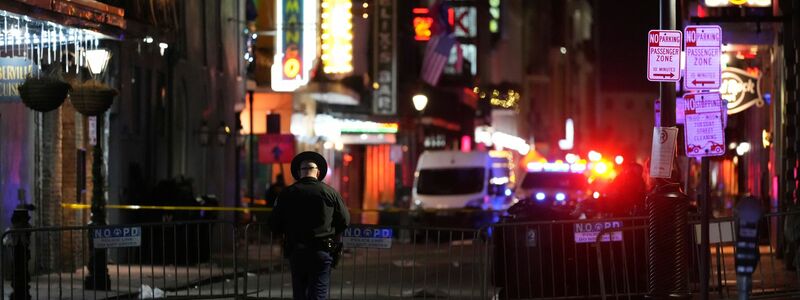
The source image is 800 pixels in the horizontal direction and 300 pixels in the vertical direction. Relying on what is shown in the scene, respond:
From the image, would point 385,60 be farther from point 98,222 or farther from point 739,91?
point 98,222

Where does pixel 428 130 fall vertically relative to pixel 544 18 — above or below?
below

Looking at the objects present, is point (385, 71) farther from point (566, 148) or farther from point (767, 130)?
point (566, 148)

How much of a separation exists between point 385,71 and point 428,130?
1331cm

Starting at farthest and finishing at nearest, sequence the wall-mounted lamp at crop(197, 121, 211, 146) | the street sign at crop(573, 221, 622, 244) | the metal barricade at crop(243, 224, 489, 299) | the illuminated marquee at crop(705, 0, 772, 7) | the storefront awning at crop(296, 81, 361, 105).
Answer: the storefront awning at crop(296, 81, 361, 105)
the wall-mounted lamp at crop(197, 121, 211, 146)
the illuminated marquee at crop(705, 0, 772, 7)
the metal barricade at crop(243, 224, 489, 299)
the street sign at crop(573, 221, 622, 244)

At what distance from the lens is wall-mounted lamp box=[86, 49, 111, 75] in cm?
1972

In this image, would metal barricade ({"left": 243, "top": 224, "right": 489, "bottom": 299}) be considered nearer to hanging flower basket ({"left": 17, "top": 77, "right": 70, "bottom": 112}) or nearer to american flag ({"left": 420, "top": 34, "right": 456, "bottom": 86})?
hanging flower basket ({"left": 17, "top": 77, "right": 70, "bottom": 112})

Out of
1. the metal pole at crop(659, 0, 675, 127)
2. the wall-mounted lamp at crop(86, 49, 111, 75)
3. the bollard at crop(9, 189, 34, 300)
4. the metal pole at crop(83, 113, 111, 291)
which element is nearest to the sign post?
the metal pole at crop(659, 0, 675, 127)

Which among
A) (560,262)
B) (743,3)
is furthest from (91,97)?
(743,3)

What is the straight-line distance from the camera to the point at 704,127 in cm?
1181

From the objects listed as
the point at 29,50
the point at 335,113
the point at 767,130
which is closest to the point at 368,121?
the point at 335,113

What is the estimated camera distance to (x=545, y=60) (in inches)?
Result: 4414

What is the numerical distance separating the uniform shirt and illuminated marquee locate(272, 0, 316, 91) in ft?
69.4

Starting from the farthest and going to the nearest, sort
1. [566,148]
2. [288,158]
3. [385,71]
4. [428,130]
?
[566,148] → [428,130] → [385,71] → [288,158]

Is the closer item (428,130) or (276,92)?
(276,92)
